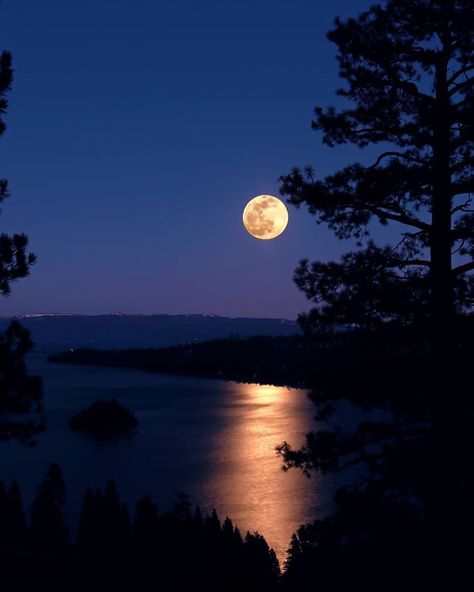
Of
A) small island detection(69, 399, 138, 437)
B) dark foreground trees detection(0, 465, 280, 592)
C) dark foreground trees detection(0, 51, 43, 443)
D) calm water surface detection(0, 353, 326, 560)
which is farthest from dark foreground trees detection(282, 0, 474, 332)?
small island detection(69, 399, 138, 437)

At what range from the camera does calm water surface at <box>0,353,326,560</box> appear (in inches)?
2231

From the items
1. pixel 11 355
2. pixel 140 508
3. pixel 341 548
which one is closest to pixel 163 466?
pixel 140 508

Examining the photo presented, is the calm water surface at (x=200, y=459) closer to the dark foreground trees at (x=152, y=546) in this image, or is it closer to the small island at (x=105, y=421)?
the small island at (x=105, y=421)

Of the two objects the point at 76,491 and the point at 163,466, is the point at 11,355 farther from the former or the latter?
the point at 163,466

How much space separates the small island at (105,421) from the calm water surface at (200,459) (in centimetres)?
236

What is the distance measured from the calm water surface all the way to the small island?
92.8 inches

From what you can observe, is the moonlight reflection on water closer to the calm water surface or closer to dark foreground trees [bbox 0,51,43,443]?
the calm water surface

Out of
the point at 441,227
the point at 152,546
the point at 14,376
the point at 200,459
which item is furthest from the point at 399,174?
the point at 200,459

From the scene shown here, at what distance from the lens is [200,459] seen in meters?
80.4

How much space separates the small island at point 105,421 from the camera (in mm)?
105938

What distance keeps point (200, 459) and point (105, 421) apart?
116 feet

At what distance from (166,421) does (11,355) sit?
104759 millimetres

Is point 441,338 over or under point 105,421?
over

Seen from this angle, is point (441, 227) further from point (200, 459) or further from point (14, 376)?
point (200, 459)
